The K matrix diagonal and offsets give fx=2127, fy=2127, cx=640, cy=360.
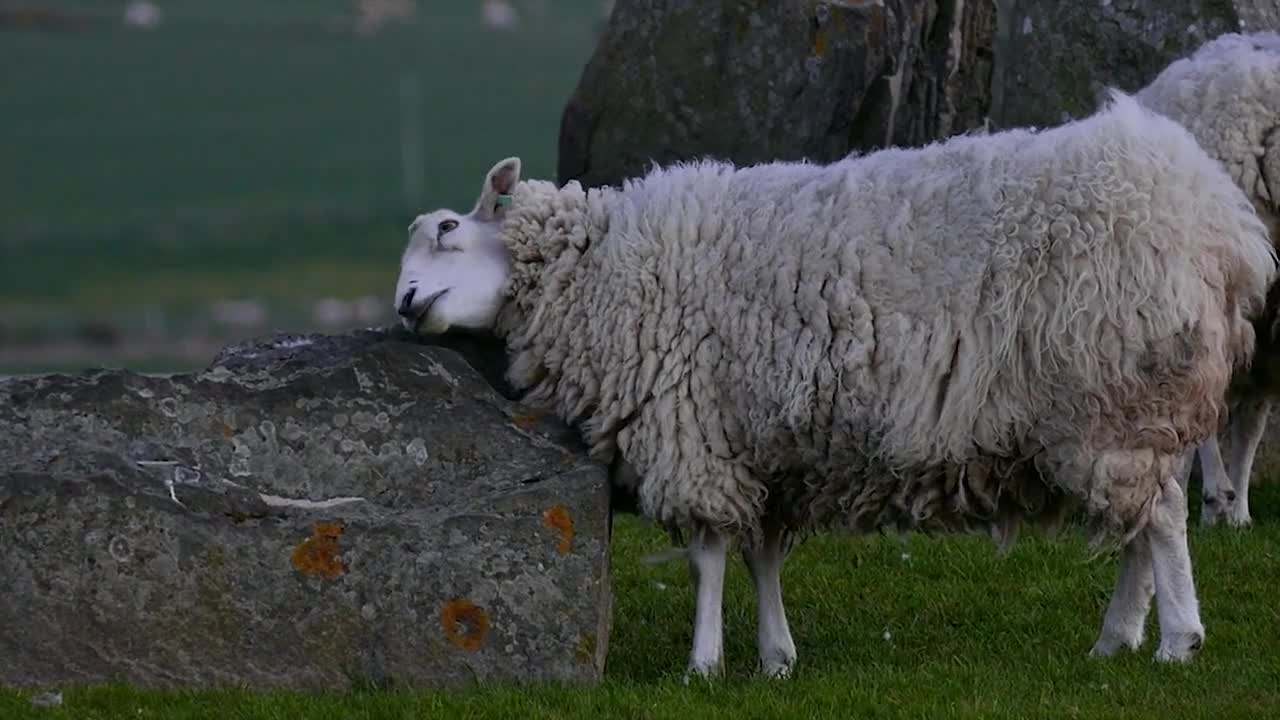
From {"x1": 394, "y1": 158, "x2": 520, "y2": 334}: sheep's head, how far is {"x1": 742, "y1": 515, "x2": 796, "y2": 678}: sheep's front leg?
1.29m

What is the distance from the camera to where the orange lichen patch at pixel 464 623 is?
6727mm

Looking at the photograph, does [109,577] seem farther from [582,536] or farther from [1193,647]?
[1193,647]

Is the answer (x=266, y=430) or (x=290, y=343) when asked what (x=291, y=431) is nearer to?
(x=266, y=430)

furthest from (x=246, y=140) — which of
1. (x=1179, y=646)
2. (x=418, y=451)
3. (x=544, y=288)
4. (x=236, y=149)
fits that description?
(x=1179, y=646)

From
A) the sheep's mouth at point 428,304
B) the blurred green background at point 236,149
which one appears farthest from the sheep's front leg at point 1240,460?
the blurred green background at point 236,149

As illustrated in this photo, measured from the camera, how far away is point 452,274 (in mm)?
7703

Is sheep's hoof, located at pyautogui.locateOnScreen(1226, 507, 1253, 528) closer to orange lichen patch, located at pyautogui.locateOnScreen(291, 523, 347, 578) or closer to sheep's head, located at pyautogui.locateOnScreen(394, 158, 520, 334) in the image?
sheep's head, located at pyautogui.locateOnScreen(394, 158, 520, 334)

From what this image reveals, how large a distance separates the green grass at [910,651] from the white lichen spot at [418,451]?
100cm

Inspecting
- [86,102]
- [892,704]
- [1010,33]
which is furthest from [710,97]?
[86,102]

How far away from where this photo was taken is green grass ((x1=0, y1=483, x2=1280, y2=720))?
6461 mm

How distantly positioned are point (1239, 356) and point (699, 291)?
6.12 ft

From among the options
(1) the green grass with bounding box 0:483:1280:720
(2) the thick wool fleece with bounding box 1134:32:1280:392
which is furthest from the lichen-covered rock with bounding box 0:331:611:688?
(2) the thick wool fleece with bounding box 1134:32:1280:392

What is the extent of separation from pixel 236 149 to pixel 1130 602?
4070 centimetres

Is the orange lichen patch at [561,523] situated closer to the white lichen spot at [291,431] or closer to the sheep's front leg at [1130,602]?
the white lichen spot at [291,431]
